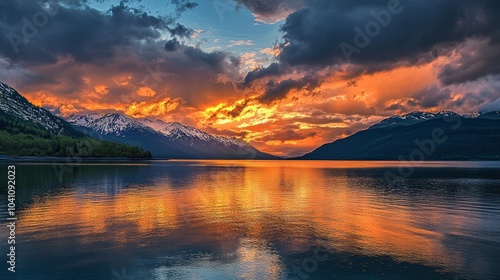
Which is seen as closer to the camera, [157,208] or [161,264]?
[161,264]

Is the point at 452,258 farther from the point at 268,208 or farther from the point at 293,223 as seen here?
the point at 268,208

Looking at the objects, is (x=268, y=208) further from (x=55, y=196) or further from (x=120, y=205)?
(x=55, y=196)

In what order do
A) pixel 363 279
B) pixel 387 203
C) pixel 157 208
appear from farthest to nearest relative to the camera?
pixel 387 203 < pixel 157 208 < pixel 363 279

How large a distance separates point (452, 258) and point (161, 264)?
2224 centimetres

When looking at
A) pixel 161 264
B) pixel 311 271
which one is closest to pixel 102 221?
pixel 161 264

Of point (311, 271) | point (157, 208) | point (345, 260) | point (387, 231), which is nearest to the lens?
point (311, 271)

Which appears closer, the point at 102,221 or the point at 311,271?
the point at 311,271

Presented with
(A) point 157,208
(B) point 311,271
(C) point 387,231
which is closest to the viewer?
(B) point 311,271

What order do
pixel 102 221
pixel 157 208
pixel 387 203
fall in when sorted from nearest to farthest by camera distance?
pixel 102 221 < pixel 157 208 < pixel 387 203

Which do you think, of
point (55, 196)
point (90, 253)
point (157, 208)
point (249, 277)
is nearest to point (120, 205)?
point (157, 208)

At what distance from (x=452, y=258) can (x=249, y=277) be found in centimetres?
1648

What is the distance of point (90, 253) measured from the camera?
27516 mm

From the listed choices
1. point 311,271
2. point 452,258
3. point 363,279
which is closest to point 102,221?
point 311,271

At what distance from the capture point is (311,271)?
24.1m
